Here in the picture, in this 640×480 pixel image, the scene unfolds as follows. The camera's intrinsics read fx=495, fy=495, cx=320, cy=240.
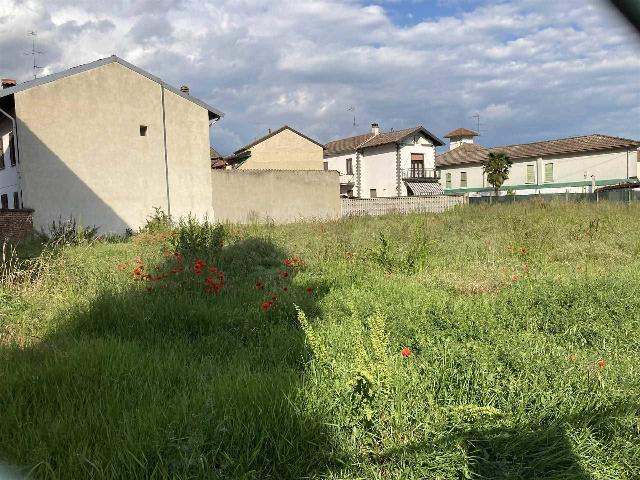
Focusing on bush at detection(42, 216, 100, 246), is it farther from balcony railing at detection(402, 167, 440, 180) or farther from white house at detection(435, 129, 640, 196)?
white house at detection(435, 129, 640, 196)

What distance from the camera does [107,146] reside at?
763 inches

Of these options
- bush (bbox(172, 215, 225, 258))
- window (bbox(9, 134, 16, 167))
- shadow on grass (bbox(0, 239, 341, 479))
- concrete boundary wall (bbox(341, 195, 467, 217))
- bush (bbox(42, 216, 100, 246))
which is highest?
window (bbox(9, 134, 16, 167))

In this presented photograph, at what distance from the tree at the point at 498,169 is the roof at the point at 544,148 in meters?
2.44

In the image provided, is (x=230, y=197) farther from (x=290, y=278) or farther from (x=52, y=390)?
(x=52, y=390)

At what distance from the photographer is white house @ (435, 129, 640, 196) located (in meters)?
38.8

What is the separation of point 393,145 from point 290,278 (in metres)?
39.7

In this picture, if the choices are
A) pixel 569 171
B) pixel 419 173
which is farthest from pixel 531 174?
pixel 419 173

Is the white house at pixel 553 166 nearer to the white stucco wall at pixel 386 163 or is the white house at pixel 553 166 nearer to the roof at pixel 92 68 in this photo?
the white stucco wall at pixel 386 163

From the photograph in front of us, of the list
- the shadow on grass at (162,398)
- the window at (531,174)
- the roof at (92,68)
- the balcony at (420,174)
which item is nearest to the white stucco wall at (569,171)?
the window at (531,174)

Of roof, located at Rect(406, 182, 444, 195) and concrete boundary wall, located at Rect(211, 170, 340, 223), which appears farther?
roof, located at Rect(406, 182, 444, 195)

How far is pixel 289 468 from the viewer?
2559mm

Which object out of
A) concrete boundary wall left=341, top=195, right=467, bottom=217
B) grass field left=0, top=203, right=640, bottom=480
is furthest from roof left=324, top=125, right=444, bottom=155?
grass field left=0, top=203, right=640, bottom=480

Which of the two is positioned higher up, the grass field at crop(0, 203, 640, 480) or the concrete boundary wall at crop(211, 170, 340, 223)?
the concrete boundary wall at crop(211, 170, 340, 223)

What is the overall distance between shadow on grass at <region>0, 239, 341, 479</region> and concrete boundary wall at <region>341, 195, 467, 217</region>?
72.8 feet
